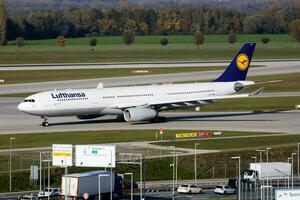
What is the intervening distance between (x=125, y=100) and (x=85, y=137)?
16.3 m

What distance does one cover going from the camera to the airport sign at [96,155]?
81.4m

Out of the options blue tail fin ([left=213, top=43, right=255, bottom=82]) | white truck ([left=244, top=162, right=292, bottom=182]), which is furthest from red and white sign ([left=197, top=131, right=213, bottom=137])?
white truck ([left=244, top=162, right=292, bottom=182])

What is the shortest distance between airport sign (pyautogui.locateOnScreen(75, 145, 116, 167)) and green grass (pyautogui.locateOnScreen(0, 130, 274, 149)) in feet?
115

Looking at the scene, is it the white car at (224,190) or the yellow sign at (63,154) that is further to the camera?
the white car at (224,190)

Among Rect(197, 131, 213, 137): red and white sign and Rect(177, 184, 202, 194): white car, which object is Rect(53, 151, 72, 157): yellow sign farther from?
Rect(197, 131, 213, 137): red and white sign

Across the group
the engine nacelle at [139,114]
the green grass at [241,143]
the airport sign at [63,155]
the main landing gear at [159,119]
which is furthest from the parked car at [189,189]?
the main landing gear at [159,119]

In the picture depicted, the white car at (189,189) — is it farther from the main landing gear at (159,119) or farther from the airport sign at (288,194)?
the main landing gear at (159,119)

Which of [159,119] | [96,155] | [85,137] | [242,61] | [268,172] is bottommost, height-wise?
[268,172]

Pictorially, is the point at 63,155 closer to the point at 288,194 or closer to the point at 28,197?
the point at 28,197

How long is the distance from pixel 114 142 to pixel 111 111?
1844 centimetres

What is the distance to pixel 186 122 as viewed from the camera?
140 m

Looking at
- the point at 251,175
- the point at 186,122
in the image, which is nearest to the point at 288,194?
the point at 251,175

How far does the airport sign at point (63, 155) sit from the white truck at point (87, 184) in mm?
1506

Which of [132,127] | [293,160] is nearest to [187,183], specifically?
[293,160]
